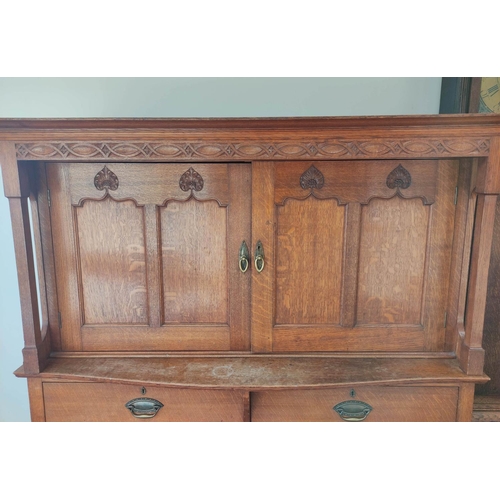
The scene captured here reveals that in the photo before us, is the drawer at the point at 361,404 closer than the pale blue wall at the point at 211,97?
Yes

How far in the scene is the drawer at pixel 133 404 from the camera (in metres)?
1.15

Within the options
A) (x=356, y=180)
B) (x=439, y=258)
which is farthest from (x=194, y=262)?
(x=439, y=258)

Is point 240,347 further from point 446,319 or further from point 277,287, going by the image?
point 446,319

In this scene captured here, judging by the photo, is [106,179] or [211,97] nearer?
[106,179]

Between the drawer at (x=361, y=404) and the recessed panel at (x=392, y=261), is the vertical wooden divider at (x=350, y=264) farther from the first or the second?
the drawer at (x=361, y=404)

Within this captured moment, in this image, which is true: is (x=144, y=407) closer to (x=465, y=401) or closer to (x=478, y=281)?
(x=465, y=401)

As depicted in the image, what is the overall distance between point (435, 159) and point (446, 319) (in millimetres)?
558

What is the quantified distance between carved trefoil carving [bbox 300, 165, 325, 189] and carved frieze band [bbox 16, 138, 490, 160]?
0.06m

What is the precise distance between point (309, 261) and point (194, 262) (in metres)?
0.40

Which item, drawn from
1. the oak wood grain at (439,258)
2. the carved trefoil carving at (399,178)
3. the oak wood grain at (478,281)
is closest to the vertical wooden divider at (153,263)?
the carved trefoil carving at (399,178)

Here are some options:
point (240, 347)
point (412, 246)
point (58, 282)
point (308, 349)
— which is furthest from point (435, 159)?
point (58, 282)

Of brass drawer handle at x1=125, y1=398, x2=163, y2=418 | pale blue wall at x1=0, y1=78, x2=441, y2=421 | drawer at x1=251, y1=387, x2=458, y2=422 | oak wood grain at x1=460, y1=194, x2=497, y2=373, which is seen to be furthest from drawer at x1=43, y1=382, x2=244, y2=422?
pale blue wall at x1=0, y1=78, x2=441, y2=421

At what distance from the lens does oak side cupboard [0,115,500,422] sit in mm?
1079

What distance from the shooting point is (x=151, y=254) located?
1.20 meters
